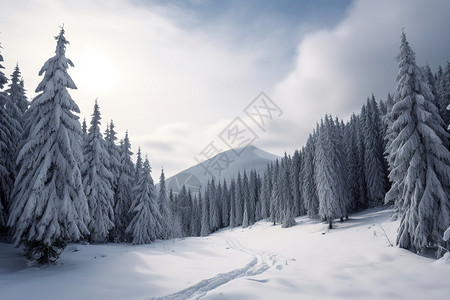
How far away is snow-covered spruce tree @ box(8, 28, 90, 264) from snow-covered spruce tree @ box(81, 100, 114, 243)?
38.0 ft

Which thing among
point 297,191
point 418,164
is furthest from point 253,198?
point 418,164

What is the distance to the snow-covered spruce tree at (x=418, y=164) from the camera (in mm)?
16031

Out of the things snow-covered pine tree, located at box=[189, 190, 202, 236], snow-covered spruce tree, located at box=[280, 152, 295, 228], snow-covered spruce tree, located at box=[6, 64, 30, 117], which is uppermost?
snow-covered spruce tree, located at box=[6, 64, 30, 117]

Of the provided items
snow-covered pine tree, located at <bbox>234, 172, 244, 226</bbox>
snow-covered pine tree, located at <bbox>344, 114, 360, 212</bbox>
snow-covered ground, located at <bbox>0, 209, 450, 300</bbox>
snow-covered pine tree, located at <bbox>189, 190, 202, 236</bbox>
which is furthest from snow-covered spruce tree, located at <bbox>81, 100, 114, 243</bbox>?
snow-covered pine tree, located at <bbox>189, 190, 202, 236</bbox>

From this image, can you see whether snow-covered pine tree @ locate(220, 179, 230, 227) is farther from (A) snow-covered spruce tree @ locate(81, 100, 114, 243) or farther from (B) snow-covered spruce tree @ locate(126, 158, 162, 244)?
(A) snow-covered spruce tree @ locate(81, 100, 114, 243)

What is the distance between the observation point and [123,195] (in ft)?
112

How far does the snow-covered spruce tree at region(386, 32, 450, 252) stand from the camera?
16.0 meters

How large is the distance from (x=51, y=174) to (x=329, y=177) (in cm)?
3684

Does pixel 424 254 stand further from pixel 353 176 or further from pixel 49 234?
pixel 353 176

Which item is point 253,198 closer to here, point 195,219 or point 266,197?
point 266,197

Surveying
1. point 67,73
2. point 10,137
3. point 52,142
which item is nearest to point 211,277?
point 52,142

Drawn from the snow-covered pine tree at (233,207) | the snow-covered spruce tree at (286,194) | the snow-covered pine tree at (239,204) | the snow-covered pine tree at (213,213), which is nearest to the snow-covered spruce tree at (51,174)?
the snow-covered spruce tree at (286,194)

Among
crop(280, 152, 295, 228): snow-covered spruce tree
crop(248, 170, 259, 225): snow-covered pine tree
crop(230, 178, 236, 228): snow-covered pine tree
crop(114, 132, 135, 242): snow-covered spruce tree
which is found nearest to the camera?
crop(114, 132, 135, 242): snow-covered spruce tree

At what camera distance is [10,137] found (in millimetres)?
19625
